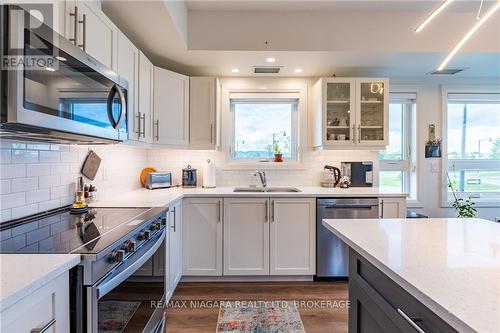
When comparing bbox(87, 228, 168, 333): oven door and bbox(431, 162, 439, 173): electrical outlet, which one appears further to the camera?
bbox(431, 162, 439, 173): electrical outlet

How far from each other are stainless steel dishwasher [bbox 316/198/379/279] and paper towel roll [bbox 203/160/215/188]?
1.22m

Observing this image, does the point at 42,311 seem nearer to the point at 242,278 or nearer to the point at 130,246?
the point at 130,246

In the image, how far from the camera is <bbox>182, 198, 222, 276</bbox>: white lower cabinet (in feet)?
9.26

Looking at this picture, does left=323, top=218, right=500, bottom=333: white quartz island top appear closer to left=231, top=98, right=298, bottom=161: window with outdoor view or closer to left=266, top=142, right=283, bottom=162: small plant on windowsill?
left=266, top=142, right=283, bottom=162: small plant on windowsill

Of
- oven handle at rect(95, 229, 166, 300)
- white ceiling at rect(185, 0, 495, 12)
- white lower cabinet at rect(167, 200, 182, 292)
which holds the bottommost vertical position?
white lower cabinet at rect(167, 200, 182, 292)

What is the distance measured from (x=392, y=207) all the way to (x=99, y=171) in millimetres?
2790

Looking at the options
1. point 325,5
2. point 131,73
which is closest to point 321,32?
point 325,5

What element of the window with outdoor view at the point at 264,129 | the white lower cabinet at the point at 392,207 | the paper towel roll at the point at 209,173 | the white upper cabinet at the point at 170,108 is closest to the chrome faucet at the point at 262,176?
the window with outdoor view at the point at 264,129

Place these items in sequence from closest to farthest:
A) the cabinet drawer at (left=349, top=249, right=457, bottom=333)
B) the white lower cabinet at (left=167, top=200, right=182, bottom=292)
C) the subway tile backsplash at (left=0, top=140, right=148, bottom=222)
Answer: the cabinet drawer at (left=349, top=249, right=457, bottom=333), the subway tile backsplash at (left=0, top=140, right=148, bottom=222), the white lower cabinet at (left=167, top=200, right=182, bottom=292)

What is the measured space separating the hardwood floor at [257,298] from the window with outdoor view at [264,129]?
4.97ft

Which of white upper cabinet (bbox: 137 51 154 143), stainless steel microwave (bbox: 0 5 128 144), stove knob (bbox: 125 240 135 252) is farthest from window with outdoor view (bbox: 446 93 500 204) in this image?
stainless steel microwave (bbox: 0 5 128 144)

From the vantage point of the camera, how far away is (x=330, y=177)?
3.42m

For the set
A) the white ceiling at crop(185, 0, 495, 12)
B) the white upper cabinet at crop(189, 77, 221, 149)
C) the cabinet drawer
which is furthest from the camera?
the white upper cabinet at crop(189, 77, 221, 149)

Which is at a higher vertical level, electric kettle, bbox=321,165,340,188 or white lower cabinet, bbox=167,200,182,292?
electric kettle, bbox=321,165,340,188
